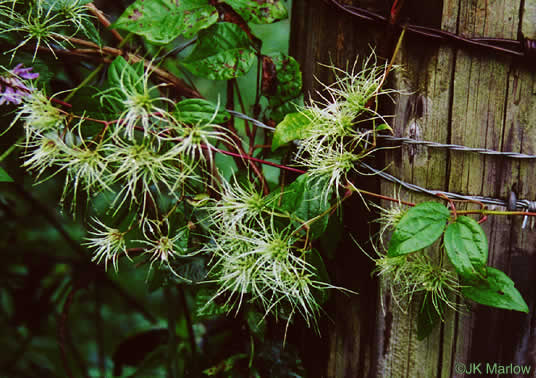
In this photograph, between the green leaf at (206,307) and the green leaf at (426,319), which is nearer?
the green leaf at (426,319)

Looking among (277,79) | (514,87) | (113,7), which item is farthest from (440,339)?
(113,7)

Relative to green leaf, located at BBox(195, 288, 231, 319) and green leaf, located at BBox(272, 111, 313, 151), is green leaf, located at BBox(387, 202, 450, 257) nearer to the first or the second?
green leaf, located at BBox(272, 111, 313, 151)

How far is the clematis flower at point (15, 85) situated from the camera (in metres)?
1.00

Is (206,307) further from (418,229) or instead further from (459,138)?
(459,138)

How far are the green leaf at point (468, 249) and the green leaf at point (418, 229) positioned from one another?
3 cm

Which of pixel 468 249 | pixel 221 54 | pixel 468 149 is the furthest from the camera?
pixel 221 54

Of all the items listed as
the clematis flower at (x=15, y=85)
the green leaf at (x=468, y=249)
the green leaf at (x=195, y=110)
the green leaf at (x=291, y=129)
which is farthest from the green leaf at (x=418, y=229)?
the clematis flower at (x=15, y=85)

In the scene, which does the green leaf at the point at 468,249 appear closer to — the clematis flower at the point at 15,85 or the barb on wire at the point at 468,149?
the barb on wire at the point at 468,149

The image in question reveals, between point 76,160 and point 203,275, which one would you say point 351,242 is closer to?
point 203,275

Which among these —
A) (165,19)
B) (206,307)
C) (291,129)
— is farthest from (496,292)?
(165,19)

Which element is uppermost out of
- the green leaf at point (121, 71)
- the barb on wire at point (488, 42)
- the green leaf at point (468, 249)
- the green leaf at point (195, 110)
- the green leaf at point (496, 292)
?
the barb on wire at point (488, 42)

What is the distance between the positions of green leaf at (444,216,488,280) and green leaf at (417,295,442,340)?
0.59 ft

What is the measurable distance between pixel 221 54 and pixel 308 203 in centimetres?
43

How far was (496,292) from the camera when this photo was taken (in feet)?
3.15
